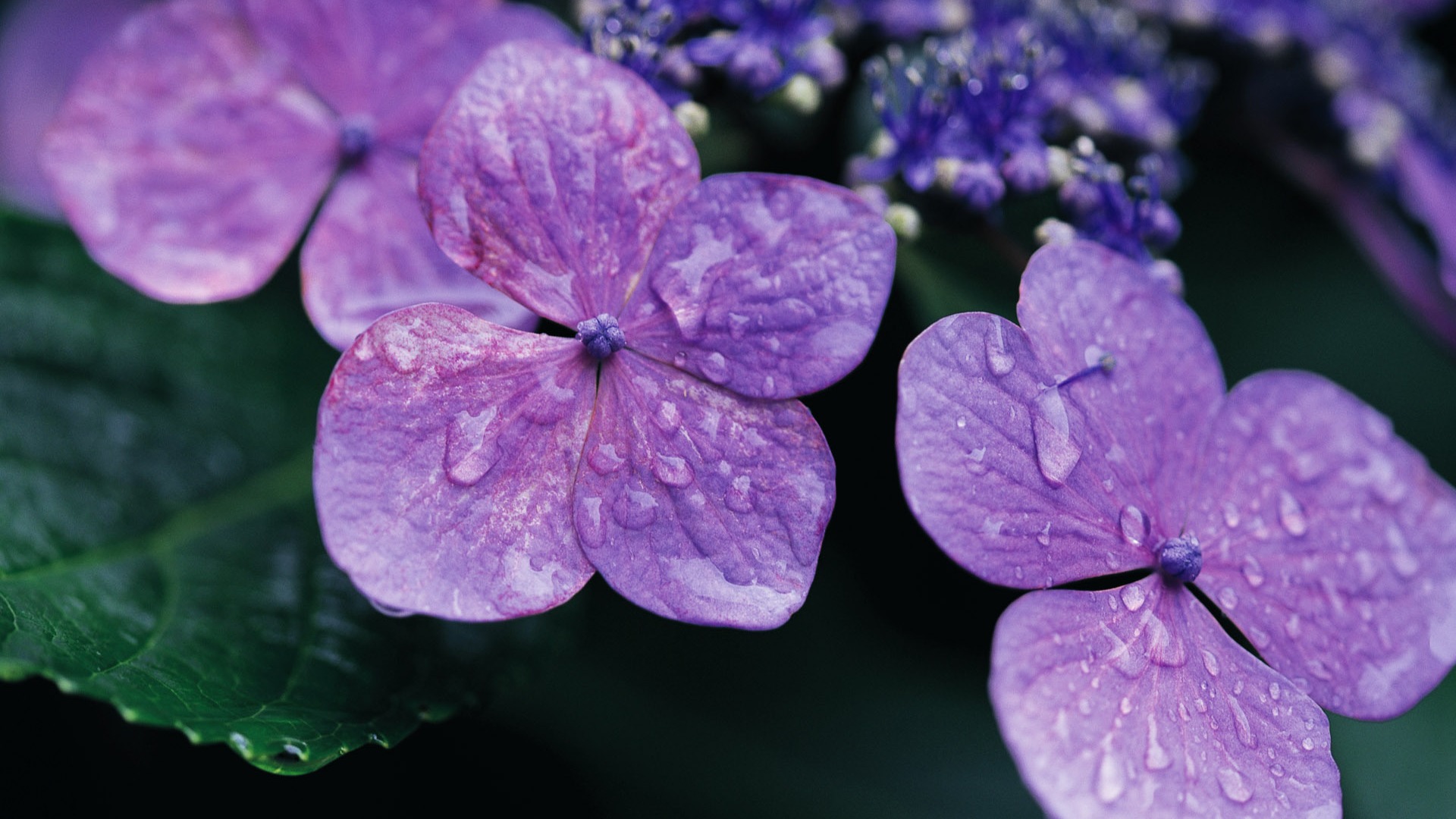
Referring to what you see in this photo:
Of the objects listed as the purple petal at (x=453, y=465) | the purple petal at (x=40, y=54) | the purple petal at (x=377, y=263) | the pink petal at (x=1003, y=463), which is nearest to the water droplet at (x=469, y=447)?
the purple petal at (x=453, y=465)

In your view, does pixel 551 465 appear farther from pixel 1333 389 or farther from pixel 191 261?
pixel 1333 389

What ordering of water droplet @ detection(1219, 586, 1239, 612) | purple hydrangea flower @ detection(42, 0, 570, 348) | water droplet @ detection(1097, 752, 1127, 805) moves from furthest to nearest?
purple hydrangea flower @ detection(42, 0, 570, 348)
water droplet @ detection(1219, 586, 1239, 612)
water droplet @ detection(1097, 752, 1127, 805)

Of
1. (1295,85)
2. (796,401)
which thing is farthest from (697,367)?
(1295,85)

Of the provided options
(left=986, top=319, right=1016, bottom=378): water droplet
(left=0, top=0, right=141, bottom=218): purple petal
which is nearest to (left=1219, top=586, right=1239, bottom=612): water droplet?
(left=986, top=319, right=1016, bottom=378): water droplet

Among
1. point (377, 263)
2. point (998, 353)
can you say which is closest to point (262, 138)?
point (377, 263)

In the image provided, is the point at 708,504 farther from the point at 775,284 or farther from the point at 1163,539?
the point at 1163,539

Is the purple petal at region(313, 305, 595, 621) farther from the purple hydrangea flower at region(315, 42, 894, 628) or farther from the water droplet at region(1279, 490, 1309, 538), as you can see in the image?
the water droplet at region(1279, 490, 1309, 538)
